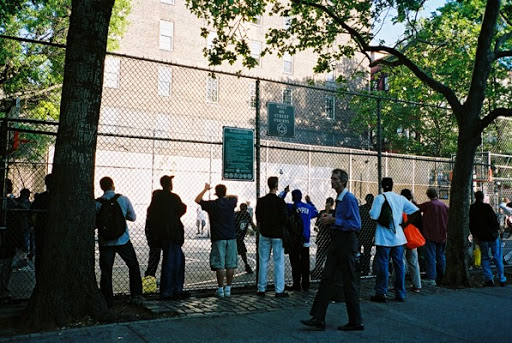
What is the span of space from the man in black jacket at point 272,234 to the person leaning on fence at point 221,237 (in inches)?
20.2

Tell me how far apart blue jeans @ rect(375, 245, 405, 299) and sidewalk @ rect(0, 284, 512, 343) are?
9.4 inches

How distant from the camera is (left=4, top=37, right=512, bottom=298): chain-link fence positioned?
1988 cm

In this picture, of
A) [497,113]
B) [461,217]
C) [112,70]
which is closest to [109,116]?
[112,70]

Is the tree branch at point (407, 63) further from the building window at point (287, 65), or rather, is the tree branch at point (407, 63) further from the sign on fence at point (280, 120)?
the building window at point (287, 65)

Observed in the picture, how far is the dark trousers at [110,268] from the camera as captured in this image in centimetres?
681

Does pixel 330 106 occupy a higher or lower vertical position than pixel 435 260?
higher

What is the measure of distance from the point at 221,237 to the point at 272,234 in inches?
34.3

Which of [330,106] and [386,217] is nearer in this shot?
[386,217]

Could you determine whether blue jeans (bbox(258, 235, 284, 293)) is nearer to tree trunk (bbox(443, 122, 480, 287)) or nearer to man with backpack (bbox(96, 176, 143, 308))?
man with backpack (bbox(96, 176, 143, 308))

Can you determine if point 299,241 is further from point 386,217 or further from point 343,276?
point 343,276

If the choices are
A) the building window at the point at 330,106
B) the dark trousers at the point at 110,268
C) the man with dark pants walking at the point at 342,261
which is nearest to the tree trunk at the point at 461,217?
the man with dark pants walking at the point at 342,261

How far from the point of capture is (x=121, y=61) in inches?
1141

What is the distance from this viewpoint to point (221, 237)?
785 cm

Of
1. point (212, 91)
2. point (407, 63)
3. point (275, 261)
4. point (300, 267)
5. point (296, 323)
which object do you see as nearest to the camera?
point (296, 323)
